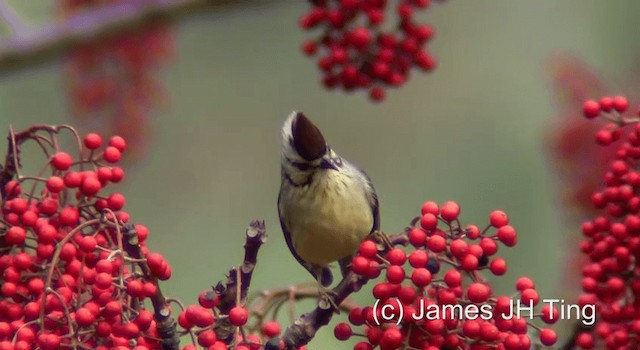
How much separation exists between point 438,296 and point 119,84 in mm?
2136

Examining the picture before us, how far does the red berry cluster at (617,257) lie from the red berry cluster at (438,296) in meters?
0.39

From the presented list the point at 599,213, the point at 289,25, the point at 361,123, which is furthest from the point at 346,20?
the point at 289,25

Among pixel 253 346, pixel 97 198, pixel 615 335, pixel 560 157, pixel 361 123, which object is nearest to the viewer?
pixel 253 346

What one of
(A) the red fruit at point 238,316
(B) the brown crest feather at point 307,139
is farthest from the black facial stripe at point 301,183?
(A) the red fruit at point 238,316

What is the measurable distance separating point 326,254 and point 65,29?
96 cm

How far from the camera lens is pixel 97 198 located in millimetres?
1926

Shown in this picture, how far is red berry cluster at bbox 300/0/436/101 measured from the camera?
9.40 feet

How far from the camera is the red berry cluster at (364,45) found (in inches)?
113

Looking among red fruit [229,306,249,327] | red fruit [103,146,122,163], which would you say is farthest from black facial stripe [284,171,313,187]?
red fruit [229,306,249,327]

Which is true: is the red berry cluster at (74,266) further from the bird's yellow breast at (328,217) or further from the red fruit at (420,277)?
the bird's yellow breast at (328,217)

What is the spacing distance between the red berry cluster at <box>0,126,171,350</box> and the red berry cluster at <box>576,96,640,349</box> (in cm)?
86

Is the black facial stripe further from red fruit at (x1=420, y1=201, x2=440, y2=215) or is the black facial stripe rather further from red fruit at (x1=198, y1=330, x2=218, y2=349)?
red fruit at (x1=198, y1=330, x2=218, y2=349)

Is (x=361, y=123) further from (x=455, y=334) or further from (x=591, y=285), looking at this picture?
(x=455, y=334)

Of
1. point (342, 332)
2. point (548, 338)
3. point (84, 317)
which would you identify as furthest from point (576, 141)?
point (84, 317)
